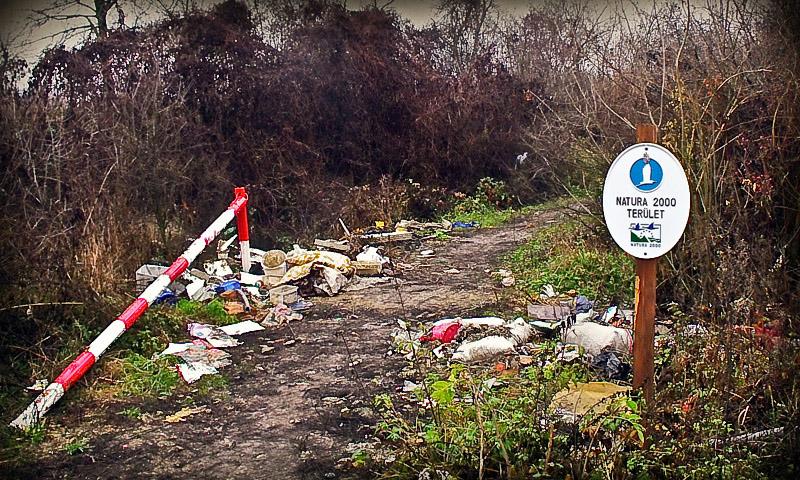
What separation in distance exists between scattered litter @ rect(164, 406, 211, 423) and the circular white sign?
2414mm

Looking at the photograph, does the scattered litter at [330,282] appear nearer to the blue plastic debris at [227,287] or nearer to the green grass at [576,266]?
the blue plastic debris at [227,287]

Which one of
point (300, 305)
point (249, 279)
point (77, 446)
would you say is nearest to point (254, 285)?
point (249, 279)

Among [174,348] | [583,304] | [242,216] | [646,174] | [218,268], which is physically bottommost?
[583,304]

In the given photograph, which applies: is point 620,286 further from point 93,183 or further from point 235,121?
point 235,121

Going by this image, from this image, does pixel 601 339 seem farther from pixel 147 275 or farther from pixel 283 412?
pixel 147 275

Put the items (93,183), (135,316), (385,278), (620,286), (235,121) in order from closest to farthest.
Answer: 1. (135,316)
2. (620,286)
3. (93,183)
4. (385,278)
5. (235,121)

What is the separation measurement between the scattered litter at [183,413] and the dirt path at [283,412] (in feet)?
0.12

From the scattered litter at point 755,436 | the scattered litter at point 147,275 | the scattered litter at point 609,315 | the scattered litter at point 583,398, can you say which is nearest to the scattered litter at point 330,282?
the scattered litter at point 147,275

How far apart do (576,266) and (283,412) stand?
11.6 feet

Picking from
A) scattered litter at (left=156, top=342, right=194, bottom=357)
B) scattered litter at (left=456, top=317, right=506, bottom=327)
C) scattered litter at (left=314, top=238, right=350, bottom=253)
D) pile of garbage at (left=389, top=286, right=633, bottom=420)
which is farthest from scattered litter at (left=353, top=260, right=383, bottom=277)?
scattered litter at (left=156, top=342, right=194, bottom=357)

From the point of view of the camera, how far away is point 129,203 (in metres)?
7.93

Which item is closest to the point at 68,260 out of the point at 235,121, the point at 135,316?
the point at 135,316

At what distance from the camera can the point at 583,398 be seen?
12.3ft

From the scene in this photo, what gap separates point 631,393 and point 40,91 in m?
5.76
